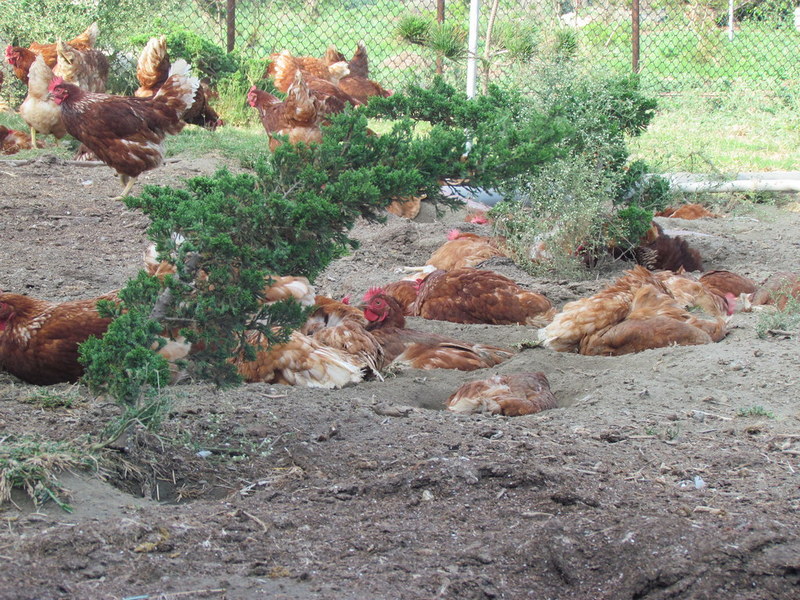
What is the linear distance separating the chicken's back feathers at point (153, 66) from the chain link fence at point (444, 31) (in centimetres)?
211

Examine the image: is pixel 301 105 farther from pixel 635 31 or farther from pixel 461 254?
pixel 635 31

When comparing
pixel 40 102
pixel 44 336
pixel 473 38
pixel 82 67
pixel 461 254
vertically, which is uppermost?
pixel 473 38

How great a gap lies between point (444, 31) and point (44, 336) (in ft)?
28.1

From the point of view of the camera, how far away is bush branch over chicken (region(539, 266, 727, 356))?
17.8 ft

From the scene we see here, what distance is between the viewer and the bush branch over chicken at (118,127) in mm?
9250

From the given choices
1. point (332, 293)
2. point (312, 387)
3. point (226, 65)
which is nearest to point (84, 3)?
point (226, 65)

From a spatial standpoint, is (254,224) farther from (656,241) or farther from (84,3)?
(84,3)

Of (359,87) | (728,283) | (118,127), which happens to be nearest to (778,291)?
(728,283)

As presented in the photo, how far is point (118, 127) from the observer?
30.5 feet

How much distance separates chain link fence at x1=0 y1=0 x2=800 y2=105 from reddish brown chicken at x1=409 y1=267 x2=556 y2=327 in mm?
5126

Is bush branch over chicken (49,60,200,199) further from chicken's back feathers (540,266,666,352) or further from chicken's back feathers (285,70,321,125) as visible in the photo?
chicken's back feathers (540,266,666,352)

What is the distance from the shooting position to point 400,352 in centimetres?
543

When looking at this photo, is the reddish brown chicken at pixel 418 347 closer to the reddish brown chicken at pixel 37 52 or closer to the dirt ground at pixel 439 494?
the dirt ground at pixel 439 494

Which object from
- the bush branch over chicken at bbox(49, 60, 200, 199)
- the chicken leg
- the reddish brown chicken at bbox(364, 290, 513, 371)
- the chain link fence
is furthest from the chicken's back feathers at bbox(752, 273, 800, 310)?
the chicken leg
